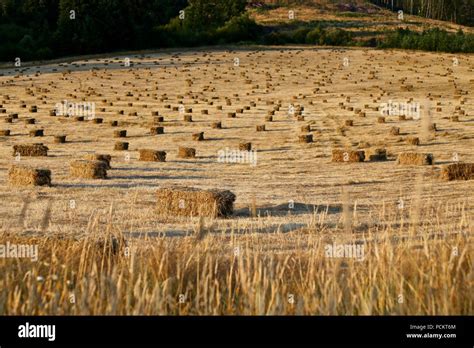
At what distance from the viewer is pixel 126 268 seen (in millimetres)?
9711

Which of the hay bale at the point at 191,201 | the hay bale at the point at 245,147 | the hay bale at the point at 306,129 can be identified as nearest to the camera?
the hay bale at the point at 191,201

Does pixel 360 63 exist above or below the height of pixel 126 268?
below

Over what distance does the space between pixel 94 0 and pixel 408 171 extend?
6708 centimetres

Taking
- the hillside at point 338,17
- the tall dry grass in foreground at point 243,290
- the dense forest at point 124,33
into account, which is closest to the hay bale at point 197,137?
the tall dry grass in foreground at point 243,290

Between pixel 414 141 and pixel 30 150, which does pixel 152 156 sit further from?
pixel 414 141

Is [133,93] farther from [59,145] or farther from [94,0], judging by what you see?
[94,0]

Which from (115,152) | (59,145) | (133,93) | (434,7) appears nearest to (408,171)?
(115,152)

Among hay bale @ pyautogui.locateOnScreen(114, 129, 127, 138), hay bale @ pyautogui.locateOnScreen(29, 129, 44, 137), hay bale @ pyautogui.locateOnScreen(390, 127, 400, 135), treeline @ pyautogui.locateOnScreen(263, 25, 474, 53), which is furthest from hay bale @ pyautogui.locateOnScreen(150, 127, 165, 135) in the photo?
treeline @ pyautogui.locateOnScreen(263, 25, 474, 53)

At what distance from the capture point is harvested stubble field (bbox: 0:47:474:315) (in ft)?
26.8

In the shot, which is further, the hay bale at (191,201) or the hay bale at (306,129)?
the hay bale at (306,129)

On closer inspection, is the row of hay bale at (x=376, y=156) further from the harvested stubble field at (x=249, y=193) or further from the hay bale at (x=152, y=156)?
the hay bale at (x=152, y=156)

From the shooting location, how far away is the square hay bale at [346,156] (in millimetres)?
26484
